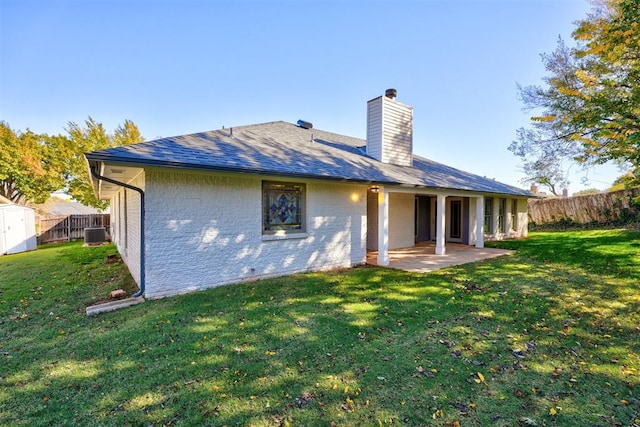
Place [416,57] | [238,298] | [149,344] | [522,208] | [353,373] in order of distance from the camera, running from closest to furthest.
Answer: [353,373] → [149,344] → [238,298] → [416,57] → [522,208]

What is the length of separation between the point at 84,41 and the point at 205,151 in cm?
924

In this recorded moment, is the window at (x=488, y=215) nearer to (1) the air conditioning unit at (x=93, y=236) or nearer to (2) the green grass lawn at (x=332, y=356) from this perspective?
(2) the green grass lawn at (x=332, y=356)

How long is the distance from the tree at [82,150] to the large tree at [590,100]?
25.7 meters

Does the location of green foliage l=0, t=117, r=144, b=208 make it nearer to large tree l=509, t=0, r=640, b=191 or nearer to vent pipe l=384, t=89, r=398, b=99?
vent pipe l=384, t=89, r=398, b=99

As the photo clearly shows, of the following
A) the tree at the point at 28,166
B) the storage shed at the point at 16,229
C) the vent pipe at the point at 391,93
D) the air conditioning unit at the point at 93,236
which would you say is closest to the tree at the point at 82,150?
the tree at the point at 28,166

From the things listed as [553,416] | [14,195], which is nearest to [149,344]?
[553,416]

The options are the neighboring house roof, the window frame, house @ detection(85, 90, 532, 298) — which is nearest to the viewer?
the neighboring house roof

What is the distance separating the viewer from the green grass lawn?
267 cm

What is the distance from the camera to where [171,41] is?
38.0ft

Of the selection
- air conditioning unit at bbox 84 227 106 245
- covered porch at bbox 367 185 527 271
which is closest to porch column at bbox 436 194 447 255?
covered porch at bbox 367 185 527 271

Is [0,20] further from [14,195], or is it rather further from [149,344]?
[14,195]

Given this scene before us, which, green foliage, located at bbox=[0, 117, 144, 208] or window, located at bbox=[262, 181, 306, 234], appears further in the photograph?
green foliage, located at bbox=[0, 117, 144, 208]

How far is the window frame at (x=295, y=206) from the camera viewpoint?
742cm

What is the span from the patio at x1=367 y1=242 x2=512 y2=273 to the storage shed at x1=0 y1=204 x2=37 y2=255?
1831 cm
